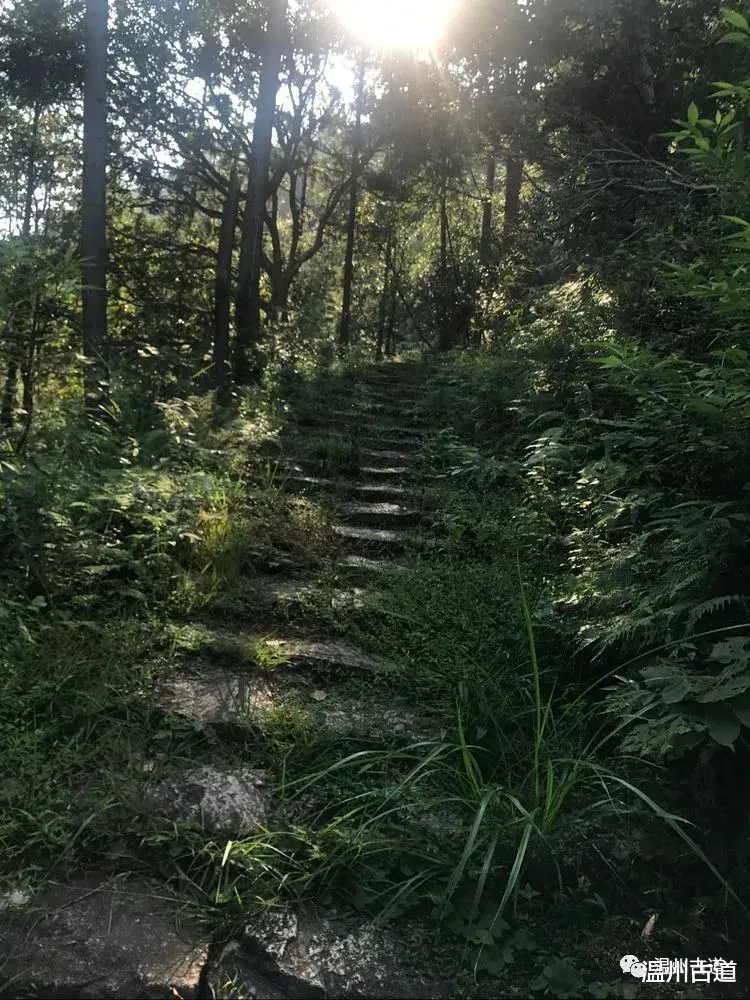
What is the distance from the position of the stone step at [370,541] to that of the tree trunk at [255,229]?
4281 mm

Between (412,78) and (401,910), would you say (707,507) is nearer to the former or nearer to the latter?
(401,910)

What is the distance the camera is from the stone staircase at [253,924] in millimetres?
1697

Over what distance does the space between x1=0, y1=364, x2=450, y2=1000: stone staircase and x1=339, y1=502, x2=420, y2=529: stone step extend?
0.59 m

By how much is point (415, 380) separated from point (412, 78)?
297 inches

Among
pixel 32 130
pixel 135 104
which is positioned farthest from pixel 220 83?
pixel 32 130

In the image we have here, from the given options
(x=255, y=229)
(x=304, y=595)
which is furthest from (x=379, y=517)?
(x=255, y=229)

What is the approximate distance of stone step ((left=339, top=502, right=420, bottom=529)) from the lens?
186 inches

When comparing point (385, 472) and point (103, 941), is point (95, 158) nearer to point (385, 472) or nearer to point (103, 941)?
point (385, 472)

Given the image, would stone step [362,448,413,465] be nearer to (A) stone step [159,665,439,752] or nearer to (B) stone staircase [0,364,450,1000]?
(B) stone staircase [0,364,450,1000]

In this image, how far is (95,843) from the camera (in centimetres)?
208

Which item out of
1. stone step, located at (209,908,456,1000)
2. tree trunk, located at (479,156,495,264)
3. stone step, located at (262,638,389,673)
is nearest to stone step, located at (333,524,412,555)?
stone step, located at (262,638,389,673)

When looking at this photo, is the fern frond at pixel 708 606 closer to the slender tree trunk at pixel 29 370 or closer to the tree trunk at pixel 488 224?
the slender tree trunk at pixel 29 370

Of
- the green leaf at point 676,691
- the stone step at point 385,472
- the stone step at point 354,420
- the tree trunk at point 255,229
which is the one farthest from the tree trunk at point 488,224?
the green leaf at point 676,691

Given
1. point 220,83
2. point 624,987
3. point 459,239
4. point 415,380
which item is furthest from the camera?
point 459,239
